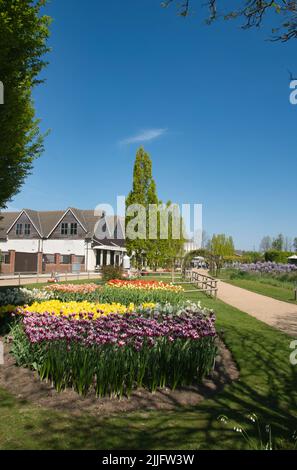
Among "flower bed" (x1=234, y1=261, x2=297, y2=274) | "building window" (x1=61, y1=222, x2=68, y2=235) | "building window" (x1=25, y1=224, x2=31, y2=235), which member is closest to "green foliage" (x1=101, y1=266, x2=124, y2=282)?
"flower bed" (x1=234, y1=261, x2=297, y2=274)

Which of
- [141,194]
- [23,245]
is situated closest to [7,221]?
[23,245]

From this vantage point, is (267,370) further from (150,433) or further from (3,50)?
(3,50)

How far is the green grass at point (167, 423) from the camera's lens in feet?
13.4

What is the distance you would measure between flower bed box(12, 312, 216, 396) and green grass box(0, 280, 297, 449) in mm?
586

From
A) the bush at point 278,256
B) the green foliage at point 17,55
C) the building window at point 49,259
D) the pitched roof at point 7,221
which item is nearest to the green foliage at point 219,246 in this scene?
the bush at point 278,256

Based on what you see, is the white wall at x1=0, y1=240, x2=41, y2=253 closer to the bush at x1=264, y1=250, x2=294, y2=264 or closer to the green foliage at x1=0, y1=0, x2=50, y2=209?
the bush at x1=264, y1=250, x2=294, y2=264

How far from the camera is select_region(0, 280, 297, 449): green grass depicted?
409 cm

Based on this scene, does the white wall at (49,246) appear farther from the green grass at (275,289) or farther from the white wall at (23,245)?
the green grass at (275,289)

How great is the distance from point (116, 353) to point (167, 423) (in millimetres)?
1349

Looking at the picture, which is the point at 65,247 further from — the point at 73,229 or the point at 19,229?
Answer: the point at 19,229

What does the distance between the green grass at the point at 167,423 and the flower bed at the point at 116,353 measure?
1.92 ft

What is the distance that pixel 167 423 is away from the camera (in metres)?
4.61
